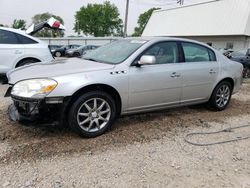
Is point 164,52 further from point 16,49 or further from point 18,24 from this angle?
point 18,24

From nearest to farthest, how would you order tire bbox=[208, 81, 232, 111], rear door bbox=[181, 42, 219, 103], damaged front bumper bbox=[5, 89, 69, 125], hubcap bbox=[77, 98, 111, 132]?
damaged front bumper bbox=[5, 89, 69, 125]
hubcap bbox=[77, 98, 111, 132]
rear door bbox=[181, 42, 219, 103]
tire bbox=[208, 81, 232, 111]

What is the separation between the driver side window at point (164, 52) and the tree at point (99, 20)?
74.2 m

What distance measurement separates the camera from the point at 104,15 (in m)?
77.8

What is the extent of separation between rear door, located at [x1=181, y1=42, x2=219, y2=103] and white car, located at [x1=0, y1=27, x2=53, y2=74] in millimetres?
4488

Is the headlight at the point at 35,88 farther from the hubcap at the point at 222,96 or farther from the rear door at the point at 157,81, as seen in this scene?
the hubcap at the point at 222,96

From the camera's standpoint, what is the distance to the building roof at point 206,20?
2767 centimetres

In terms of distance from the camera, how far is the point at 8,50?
803 centimetres

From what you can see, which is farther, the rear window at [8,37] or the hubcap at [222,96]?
the rear window at [8,37]

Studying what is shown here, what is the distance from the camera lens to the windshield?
4.60 meters

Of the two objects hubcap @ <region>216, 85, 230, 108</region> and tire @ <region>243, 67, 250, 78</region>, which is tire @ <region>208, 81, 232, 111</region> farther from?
tire @ <region>243, 67, 250, 78</region>

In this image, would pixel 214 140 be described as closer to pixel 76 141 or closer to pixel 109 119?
pixel 109 119

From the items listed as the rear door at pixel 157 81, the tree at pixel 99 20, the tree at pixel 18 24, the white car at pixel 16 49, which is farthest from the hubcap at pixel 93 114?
the tree at pixel 99 20

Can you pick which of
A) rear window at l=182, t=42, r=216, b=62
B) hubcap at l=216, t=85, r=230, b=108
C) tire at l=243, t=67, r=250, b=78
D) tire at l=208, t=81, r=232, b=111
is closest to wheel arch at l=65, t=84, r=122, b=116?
rear window at l=182, t=42, r=216, b=62

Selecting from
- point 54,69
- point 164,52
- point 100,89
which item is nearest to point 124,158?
point 100,89
